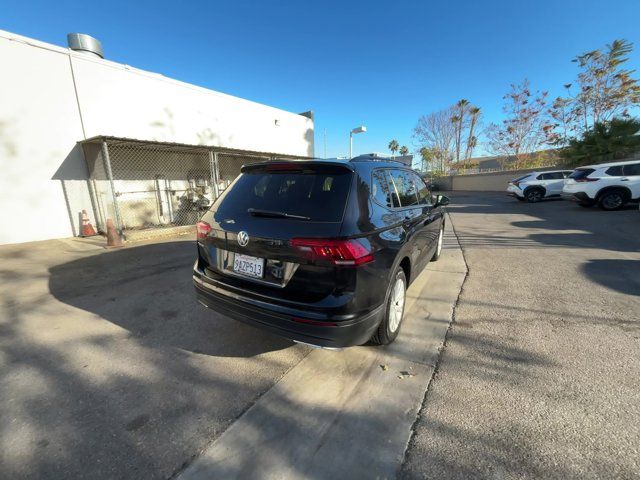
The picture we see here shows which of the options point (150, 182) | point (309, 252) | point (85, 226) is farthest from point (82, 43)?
point (309, 252)

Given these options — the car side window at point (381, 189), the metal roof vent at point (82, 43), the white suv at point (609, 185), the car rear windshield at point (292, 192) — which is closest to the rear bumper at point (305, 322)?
the car rear windshield at point (292, 192)

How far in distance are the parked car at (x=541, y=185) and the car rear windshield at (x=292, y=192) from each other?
16744 millimetres

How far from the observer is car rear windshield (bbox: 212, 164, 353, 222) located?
2.31 m

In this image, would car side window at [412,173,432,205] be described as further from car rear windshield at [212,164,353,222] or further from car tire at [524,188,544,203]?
car tire at [524,188,544,203]

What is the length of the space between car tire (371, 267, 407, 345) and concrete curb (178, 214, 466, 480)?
130 millimetres

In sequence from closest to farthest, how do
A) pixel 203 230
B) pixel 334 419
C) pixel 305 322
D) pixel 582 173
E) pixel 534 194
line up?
pixel 334 419 → pixel 305 322 → pixel 203 230 → pixel 582 173 → pixel 534 194

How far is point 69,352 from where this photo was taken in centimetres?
285

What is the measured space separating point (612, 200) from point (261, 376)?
543 inches

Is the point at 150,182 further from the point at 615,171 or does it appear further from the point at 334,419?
the point at 615,171

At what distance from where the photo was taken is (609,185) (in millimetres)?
10469

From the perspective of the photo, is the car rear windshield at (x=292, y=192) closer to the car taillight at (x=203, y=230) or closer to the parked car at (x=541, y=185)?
the car taillight at (x=203, y=230)

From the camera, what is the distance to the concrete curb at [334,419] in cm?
172

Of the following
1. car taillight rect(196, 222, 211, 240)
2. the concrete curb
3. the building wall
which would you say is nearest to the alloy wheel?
the concrete curb

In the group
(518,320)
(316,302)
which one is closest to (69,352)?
(316,302)
